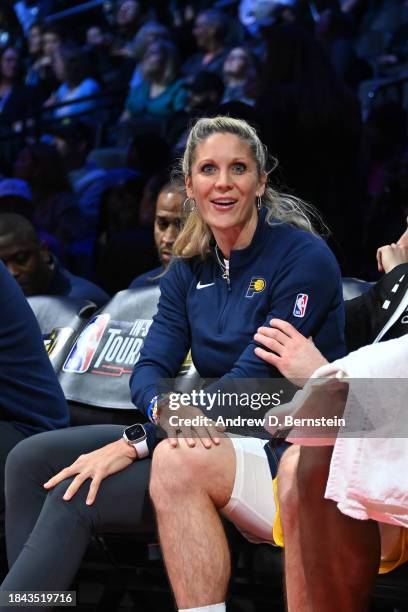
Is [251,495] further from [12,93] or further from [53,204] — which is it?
[12,93]

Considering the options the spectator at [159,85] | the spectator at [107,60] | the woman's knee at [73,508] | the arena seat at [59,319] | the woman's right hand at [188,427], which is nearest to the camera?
the woman's right hand at [188,427]

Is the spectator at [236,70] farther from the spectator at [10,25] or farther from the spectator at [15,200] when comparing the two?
the spectator at [10,25]

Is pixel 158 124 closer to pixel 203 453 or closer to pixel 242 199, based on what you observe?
pixel 242 199

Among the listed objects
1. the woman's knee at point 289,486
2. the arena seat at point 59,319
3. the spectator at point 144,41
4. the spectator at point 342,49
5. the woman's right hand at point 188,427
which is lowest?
the spectator at point 144,41

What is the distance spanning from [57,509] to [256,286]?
843 millimetres

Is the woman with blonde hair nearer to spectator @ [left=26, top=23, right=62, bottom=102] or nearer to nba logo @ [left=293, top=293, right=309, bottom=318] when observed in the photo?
nba logo @ [left=293, top=293, right=309, bottom=318]

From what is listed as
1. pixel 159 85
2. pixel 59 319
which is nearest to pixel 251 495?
pixel 59 319

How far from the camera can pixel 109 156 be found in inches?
308

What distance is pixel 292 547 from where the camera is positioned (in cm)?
232

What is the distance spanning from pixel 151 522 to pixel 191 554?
0.31 metres

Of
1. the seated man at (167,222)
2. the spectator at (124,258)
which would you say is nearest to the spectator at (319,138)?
the seated man at (167,222)

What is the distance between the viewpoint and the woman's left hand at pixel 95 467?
2723mm

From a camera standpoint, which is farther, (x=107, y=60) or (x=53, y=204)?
(x=107, y=60)

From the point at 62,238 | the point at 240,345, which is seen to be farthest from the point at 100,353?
the point at 62,238
